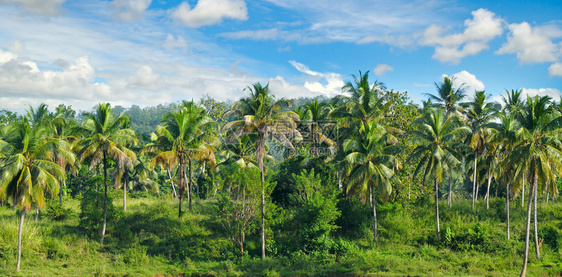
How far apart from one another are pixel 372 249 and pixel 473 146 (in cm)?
1320

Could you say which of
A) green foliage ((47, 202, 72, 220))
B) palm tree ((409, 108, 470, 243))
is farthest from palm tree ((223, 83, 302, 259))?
green foliage ((47, 202, 72, 220))

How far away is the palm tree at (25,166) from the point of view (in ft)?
63.8

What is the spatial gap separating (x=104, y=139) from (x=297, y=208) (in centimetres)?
1437

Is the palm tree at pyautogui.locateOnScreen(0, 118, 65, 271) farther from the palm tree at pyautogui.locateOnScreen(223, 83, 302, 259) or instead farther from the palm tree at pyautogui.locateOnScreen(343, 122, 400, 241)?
the palm tree at pyautogui.locateOnScreen(343, 122, 400, 241)

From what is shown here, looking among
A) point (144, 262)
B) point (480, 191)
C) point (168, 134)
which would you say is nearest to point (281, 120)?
point (168, 134)

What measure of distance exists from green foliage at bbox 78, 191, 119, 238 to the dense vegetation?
0.36 feet

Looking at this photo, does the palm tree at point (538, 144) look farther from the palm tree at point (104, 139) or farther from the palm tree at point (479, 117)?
the palm tree at point (104, 139)

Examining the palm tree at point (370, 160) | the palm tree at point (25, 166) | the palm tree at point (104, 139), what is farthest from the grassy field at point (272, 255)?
the palm tree at point (370, 160)

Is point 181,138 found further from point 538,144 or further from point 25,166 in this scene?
point 538,144

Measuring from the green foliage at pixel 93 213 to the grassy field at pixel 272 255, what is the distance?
65cm

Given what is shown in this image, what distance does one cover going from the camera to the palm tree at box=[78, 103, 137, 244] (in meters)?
24.2

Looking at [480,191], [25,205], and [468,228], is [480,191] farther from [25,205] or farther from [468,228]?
[25,205]

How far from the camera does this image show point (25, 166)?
1978 centimetres

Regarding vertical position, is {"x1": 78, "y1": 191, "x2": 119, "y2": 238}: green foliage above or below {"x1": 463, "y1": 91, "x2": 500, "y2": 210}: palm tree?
below
